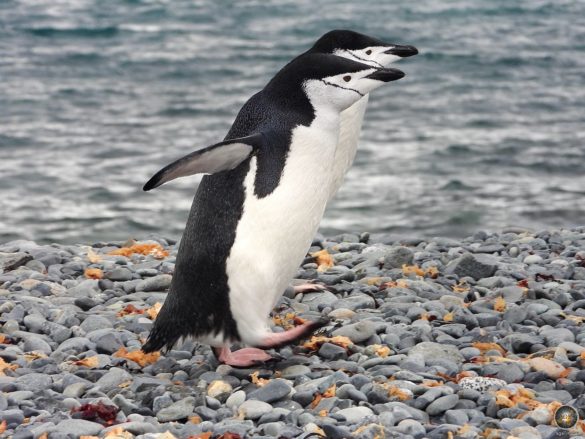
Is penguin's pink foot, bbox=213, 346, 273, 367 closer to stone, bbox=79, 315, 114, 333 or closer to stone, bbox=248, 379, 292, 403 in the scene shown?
stone, bbox=248, 379, 292, 403

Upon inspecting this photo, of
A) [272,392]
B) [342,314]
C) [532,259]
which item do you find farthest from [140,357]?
[532,259]

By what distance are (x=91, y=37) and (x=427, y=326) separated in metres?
20.3

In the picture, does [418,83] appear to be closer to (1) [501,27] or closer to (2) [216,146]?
(1) [501,27]

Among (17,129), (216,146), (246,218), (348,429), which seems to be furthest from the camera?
(17,129)

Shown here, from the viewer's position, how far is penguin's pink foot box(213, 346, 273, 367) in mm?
4102

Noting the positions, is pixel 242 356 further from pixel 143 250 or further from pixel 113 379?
pixel 143 250

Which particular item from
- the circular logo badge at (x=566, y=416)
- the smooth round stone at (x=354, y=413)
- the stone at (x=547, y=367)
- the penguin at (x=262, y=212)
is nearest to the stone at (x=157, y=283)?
the penguin at (x=262, y=212)

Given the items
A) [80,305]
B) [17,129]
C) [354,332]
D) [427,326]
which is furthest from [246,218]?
[17,129]

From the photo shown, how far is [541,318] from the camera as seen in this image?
15.7 feet

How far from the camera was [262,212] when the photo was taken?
398 cm

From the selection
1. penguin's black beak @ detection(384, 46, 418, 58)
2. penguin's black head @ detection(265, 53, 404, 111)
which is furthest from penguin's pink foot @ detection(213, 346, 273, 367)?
penguin's black beak @ detection(384, 46, 418, 58)

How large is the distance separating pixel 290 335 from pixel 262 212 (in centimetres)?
51

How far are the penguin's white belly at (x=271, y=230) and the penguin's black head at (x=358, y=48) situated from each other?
67 cm

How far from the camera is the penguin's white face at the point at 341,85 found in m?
4.05
